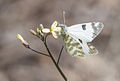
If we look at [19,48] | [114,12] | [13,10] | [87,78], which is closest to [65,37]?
[87,78]

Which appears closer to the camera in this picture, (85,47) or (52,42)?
(85,47)

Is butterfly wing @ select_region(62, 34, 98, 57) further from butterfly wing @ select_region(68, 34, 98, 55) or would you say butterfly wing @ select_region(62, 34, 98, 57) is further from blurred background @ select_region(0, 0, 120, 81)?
blurred background @ select_region(0, 0, 120, 81)

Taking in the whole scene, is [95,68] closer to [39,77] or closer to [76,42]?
[39,77]

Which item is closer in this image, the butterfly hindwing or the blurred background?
the butterfly hindwing

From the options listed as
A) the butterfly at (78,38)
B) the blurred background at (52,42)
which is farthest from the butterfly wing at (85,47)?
the blurred background at (52,42)

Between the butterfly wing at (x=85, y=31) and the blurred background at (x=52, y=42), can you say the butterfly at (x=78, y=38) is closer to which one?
the butterfly wing at (x=85, y=31)

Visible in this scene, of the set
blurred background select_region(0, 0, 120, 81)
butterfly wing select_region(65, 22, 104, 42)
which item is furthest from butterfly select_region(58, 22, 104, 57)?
blurred background select_region(0, 0, 120, 81)

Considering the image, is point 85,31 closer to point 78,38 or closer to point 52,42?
point 78,38

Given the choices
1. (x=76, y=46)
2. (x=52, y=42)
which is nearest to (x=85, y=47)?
(x=76, y=46)
